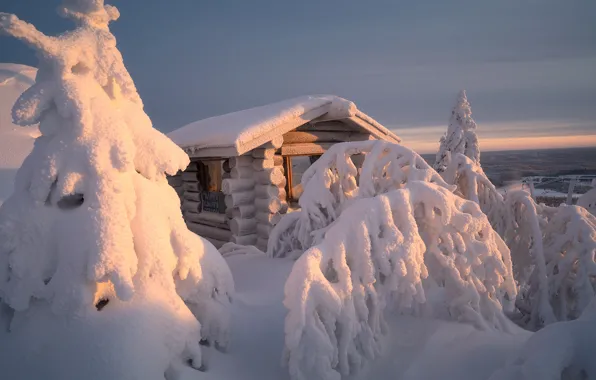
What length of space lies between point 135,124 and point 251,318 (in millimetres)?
2554

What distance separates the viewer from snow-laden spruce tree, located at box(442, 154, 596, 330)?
4.76m

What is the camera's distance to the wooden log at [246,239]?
9.11m

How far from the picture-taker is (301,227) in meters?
6.12

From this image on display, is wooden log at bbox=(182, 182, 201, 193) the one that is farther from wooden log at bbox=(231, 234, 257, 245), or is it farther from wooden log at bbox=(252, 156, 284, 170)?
wooden log at bbox=(252, 156, 284, 170)

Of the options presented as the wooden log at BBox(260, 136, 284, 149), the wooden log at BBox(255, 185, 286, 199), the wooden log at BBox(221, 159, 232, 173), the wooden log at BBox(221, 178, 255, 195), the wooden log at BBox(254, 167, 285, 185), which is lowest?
the wooden log at BBox(255, 185, 286, 199)

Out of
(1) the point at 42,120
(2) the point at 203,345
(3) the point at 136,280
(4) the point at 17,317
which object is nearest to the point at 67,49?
(1) the point at 42,120

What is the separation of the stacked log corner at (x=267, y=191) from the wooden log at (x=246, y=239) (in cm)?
16

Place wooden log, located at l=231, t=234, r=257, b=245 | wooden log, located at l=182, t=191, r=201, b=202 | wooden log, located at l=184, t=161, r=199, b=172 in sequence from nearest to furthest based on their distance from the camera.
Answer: wooden log, located at l=231, t=234, r=257, b=245
wooden log, located at l=184, t=161, r=199, b=172
wooden log, located at l=182, t=191, r=201, b=202

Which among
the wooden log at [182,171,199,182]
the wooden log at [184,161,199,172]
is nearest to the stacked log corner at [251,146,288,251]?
the wooden log at [184,161,199,172]

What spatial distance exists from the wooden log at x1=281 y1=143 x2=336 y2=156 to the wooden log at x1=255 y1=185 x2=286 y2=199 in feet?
3.48

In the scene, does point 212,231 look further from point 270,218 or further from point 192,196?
point 270,218

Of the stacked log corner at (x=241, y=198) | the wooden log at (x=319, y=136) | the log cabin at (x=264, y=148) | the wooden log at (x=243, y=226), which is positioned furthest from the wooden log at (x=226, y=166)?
the wooden log at (x=319, y=136)

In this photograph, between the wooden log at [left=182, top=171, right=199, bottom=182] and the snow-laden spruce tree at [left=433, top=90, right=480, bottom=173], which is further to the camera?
the snow-laden spruce tree at [left=433, top=90, right=480, bottom=173]

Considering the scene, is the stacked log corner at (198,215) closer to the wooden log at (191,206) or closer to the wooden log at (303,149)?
the wooden log at (191,206)
